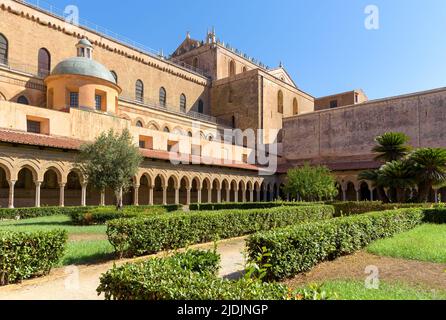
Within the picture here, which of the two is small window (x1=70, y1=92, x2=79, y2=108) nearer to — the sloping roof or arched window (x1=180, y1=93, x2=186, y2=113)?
the sloping roof

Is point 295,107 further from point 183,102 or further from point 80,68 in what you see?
point 80,68

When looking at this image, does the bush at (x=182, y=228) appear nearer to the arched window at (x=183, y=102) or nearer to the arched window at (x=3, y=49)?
the arched window at (x=3, y=49)

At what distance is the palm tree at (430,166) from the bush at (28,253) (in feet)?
71.1

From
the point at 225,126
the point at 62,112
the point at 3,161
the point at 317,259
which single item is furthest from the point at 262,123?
the point at 317,259

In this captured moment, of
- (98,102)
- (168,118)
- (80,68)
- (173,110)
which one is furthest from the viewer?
(173,110)

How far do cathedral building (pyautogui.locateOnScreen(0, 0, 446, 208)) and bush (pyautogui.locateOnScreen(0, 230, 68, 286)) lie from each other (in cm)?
1502

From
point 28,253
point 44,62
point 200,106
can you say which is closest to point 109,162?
point 28,253

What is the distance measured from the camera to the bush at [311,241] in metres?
6.50

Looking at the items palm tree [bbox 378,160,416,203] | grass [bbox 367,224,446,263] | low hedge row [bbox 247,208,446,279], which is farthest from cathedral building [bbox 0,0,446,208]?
grass [bbox 367,224,446,263]

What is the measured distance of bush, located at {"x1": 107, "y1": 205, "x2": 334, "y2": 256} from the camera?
8758 millimetres

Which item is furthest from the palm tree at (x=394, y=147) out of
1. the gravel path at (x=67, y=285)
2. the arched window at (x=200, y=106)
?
the arched window at (x=200, y=106)

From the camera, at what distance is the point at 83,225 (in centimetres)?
1606

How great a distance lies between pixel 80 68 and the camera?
27.7 metres

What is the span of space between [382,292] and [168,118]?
1380 inches
